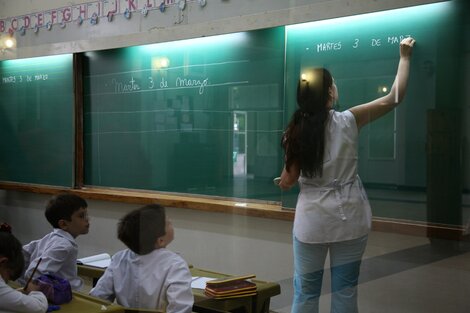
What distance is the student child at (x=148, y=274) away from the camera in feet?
6.33

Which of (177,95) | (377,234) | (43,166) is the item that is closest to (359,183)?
(377,234)

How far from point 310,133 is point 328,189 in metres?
0.23

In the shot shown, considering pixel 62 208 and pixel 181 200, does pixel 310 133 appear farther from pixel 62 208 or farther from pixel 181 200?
pixel 181 200

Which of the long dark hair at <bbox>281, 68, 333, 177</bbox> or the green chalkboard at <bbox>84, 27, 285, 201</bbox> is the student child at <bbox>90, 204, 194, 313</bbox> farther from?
the green chalkboard at <bbox>84, 27, 285, 201</bbox>

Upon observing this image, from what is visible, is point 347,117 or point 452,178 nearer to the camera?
point 347,117

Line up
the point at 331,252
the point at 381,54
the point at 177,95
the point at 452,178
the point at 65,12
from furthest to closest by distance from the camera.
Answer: the point at 177,95
the point at 65,12
the point at 381,54
the point at 452,178
the point at 331,252

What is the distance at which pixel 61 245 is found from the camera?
7.95 feet

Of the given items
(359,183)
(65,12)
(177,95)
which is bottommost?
(359,183)

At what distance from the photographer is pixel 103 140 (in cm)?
388

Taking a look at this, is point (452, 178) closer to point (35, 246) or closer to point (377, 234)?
point (377, 234)

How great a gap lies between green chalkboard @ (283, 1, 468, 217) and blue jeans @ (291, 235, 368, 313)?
1.33ft

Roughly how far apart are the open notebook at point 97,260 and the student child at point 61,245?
0.18 m

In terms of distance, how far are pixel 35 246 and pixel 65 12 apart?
1.53 m

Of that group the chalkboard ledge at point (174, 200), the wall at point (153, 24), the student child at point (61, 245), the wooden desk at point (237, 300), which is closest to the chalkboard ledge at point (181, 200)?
the chalkboard ledge at point (174, 200)
